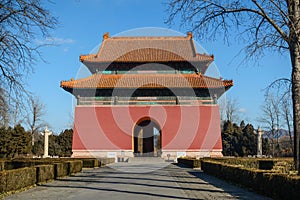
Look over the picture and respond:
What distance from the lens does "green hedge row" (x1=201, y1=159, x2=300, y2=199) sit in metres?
7.08

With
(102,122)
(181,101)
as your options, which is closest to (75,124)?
(102,122)

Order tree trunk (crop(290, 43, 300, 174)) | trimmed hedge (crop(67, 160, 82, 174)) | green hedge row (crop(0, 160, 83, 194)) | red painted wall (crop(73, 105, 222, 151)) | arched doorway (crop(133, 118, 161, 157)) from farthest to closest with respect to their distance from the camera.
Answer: arched doorway (crop(133, 118, 161, 157)) < red painted wall (crop(73, 105, 222, 151)) < trimmed hedge (crop(67, 160, 82, 174)) < tree trunk (crop(290, 43, 300, 174)) < green hedge row (crop(0, 160, 83, 194))

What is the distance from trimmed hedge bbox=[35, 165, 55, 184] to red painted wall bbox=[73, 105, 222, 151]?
16.5 m

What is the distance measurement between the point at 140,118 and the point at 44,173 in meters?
18.2

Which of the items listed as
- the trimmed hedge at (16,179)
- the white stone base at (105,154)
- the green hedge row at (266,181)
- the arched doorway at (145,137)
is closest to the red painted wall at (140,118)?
the white stone base at (105,154)

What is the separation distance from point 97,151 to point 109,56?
8.59 m

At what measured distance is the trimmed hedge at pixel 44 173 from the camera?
11.3 meters

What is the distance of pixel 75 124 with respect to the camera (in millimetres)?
29516

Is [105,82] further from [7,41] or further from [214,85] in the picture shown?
[7,41]

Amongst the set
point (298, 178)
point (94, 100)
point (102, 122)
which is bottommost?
point (298, 178)

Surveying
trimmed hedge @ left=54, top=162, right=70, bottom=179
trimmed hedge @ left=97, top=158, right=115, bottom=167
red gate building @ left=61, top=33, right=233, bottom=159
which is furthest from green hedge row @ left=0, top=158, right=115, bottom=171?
red gate building @ left=61, top=33, right=233, bottom=159

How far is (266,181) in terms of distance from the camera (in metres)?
8.61

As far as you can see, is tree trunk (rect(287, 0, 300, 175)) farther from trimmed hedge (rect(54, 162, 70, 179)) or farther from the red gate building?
the red gate building

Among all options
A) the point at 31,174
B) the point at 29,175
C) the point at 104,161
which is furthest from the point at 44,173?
the point at 104,161
